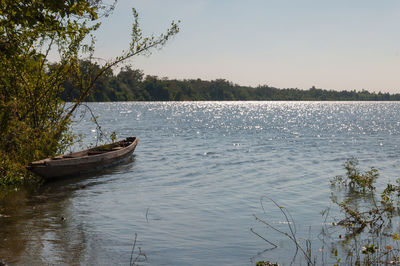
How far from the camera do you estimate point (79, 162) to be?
21141 millimetres

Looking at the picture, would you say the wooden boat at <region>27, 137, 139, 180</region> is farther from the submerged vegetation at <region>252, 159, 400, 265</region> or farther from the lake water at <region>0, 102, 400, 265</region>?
the submerged vegetation at <region>252, 159, 400, 265</region>

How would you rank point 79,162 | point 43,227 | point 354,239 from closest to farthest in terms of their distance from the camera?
point 354,239 → point 43,227 → point 79,162

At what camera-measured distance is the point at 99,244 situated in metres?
10.9

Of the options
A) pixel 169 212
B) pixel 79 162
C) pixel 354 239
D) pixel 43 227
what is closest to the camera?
pixel 354 239

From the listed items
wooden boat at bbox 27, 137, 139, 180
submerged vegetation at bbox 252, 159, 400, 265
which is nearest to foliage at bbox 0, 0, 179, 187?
wooden boat at bbox 27, 137, 139, 180

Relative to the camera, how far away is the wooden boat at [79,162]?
18375mm

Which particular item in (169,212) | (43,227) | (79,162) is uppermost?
(79,162)

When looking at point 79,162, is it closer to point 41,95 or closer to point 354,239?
point 41,95

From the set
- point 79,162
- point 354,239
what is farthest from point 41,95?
point 354,239

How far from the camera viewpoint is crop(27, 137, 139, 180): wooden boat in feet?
60.3

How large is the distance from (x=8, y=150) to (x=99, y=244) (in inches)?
256

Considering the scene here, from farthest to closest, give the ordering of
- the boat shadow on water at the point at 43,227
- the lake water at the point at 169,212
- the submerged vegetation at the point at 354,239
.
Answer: the lake water at the point at 169,212, the boat shadow on water at the point at 43,227, the submerged vegetation at the point at 354,239

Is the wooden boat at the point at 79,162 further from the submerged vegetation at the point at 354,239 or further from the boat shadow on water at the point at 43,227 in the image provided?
the submerged vegetation at the point at 354,239

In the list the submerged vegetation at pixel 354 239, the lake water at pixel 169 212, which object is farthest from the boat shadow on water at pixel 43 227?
the submerged vegetation at pixel 354 239
